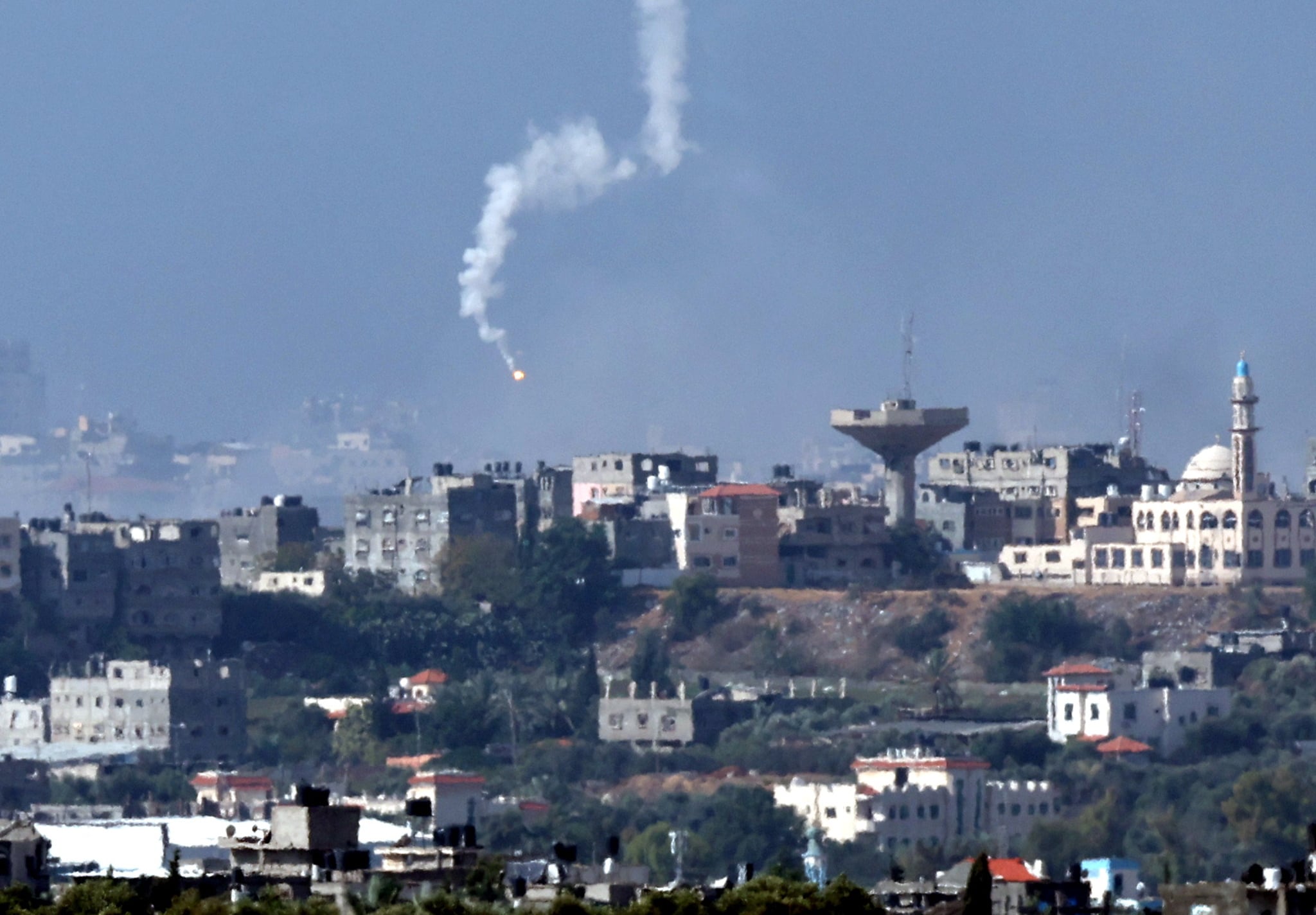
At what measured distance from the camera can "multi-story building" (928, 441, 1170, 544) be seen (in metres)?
166

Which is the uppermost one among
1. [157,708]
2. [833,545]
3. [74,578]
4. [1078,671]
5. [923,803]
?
[833,545]

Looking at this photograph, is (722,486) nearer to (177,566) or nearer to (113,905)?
(177,566)

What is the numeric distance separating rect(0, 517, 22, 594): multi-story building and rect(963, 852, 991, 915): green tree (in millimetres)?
103437

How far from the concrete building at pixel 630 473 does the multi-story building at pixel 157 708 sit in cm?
3441

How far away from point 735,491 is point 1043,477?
47.7 feet

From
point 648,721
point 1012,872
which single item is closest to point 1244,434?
point 648,721

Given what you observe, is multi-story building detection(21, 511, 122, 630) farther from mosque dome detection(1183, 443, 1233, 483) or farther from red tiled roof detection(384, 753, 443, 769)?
mosque dome detection(1183, 443, 1233, 483)

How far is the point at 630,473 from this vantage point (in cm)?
17438

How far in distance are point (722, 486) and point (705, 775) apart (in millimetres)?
35136

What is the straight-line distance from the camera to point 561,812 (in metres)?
119

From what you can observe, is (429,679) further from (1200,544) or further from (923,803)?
(923,803)

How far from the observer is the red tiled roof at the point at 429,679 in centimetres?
14575

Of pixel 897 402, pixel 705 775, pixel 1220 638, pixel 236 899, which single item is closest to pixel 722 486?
pixel 897 402

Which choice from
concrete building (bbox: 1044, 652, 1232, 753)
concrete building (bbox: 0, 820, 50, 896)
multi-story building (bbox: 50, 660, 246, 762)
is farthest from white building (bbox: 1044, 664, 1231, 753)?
concrete building (bbox: 0, 820, 50, 896)
